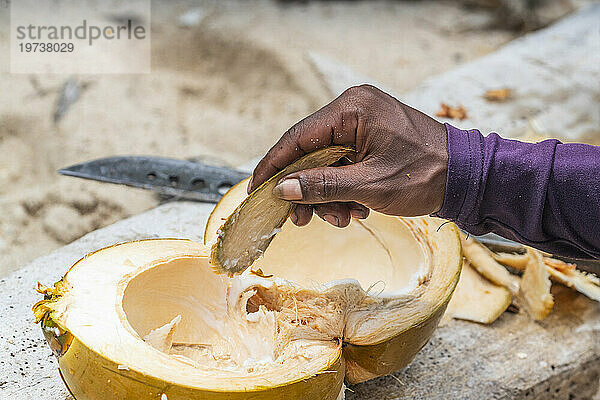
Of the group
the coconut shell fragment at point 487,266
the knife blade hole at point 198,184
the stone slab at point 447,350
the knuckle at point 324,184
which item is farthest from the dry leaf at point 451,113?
the knuckle at point 324,184

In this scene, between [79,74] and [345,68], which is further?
[345,68]

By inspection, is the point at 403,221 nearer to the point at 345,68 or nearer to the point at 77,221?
the point at 77,221

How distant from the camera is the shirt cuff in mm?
1174

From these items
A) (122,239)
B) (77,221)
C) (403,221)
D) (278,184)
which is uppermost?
(278,184)

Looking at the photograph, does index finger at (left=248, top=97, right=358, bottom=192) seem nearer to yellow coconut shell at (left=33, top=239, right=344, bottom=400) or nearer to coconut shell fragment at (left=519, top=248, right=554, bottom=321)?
yellow coconut shell at (left=33, top=239, right=344, bottom=400)

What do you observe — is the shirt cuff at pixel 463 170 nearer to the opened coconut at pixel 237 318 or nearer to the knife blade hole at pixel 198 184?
the opened coconut at pixel 237 318

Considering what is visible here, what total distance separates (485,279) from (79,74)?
2.00m

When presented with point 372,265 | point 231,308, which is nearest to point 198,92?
point 372,265

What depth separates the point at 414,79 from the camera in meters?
3.44

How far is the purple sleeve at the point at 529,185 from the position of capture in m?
1.17

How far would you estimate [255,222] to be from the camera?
1211mm

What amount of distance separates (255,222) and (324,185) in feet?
0.56

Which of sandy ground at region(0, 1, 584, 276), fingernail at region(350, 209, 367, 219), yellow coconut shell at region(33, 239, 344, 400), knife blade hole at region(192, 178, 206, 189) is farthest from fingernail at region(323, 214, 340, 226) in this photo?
sandy ground at region(0, 1, 584, 276)

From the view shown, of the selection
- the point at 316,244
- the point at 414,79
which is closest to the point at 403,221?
the point at 316,244
